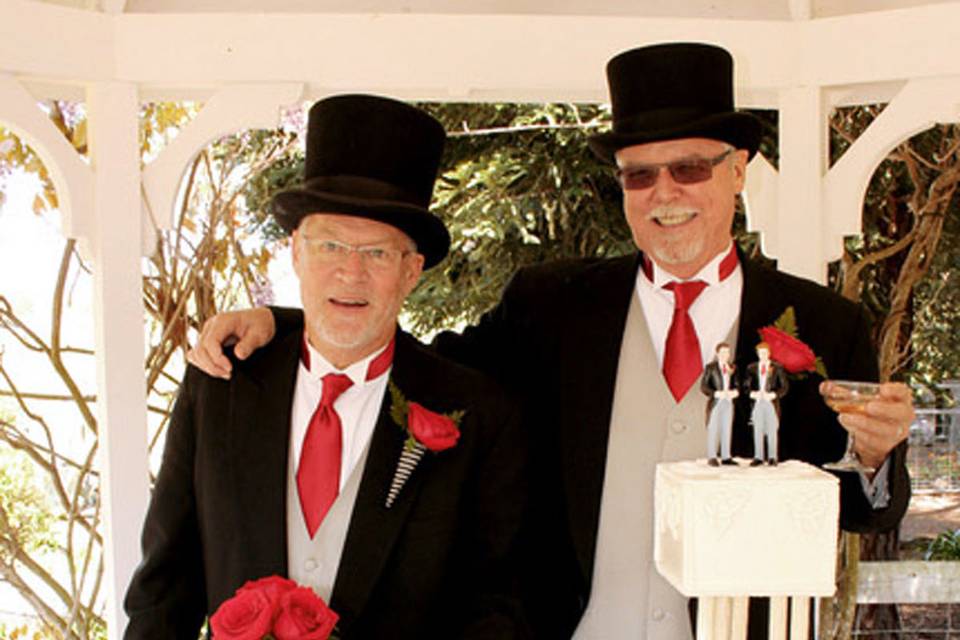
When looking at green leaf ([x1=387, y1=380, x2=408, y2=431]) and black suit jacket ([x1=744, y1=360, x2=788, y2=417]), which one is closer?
black suit jacket ([x1=744, y1=360, x2=788, y2=417])

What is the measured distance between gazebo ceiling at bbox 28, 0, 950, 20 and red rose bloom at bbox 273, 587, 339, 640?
5.94 feet

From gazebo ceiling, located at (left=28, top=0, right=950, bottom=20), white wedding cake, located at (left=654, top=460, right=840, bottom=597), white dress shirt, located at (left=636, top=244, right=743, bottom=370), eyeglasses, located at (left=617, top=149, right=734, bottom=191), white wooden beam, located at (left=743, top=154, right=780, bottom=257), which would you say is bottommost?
white wedding cake, located at (left=654, top=460, right=840, bottom=597)

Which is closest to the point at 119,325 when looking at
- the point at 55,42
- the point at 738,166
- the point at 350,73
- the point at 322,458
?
the point at 55,42

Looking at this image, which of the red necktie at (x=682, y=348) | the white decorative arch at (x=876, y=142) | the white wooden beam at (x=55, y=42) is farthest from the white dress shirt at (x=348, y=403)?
the white decorative arch at (x=876, y=142)

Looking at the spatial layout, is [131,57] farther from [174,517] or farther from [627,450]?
[627,450]

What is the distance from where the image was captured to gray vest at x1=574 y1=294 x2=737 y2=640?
210 centimetres

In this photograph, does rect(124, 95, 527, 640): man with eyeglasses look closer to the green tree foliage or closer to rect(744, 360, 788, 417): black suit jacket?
rect(744, 360, 788, 417): black suit jacket

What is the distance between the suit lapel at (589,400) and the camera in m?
Answer: 2.12

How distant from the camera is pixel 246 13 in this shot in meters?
2.99

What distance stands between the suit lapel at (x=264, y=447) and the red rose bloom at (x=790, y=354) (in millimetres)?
886

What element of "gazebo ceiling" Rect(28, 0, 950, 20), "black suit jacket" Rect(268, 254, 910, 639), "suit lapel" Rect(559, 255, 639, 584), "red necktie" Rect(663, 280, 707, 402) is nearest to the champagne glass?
"black suit jacket" Rect(268, 254, 910, 639)

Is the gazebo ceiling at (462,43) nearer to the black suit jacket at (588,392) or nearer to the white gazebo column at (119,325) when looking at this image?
the white gazebo column at (119,325)

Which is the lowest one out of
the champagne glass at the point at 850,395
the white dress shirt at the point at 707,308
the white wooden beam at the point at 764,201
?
the champagne glass at the point at 850,395

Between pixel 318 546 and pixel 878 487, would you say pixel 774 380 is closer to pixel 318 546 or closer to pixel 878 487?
pixel 878 487
